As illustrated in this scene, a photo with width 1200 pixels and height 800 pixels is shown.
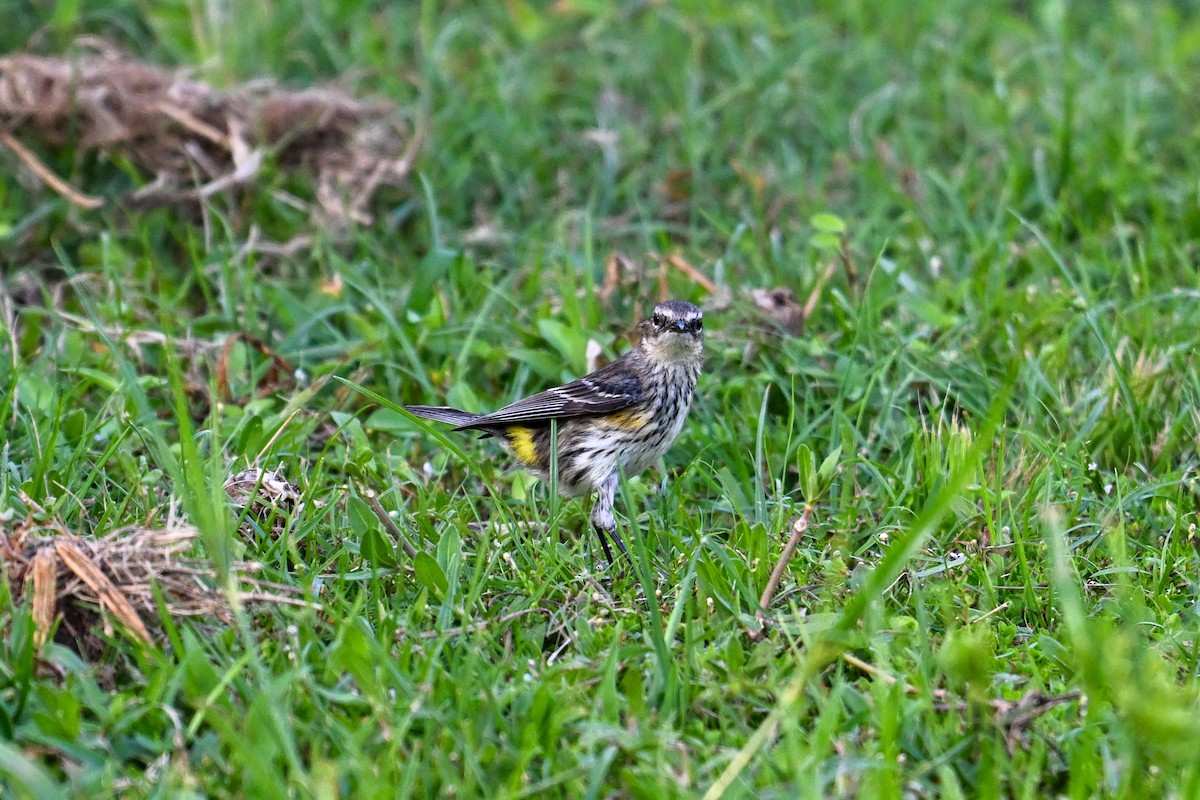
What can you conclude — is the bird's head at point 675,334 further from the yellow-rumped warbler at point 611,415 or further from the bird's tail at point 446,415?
the bird's tail at point 446,415

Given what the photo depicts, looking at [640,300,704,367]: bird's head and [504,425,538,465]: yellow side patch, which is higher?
[640,300,704,367]: bird's head

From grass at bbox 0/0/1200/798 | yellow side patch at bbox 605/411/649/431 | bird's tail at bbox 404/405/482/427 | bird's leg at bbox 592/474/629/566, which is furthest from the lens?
yellow side patch at bbox 605/411/649/431

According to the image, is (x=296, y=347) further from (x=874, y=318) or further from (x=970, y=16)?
(x=970, y=16)

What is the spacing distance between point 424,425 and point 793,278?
9.06ft

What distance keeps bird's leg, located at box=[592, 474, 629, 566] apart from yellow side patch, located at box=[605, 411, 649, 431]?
11.0 inches

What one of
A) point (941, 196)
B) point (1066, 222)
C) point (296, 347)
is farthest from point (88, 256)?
point (1066, 222)

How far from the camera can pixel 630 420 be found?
5547 millimetres

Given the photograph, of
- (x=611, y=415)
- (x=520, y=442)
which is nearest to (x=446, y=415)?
(x=520, y=442)

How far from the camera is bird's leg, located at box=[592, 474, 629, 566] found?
199 inches

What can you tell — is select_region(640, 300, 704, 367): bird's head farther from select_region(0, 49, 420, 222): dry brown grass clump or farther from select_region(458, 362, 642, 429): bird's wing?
select_region(0, 49, 420, 222): dry brown grass clump

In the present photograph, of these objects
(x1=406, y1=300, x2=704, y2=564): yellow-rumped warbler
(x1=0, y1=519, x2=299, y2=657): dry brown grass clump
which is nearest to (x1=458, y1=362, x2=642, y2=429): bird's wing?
(x1=406, y1=300, x2=704, y2=564): yellow-rumped warbler

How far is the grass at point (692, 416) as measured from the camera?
3578 millimetres

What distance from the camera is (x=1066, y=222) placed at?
7.21 metres

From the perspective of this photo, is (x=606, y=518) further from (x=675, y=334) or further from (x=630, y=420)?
(x=675, y=334)
